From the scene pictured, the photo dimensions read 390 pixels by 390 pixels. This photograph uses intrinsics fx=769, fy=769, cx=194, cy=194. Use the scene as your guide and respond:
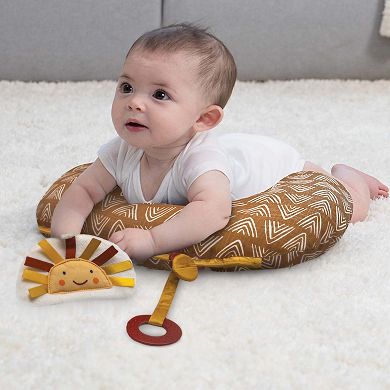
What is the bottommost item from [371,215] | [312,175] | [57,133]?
[57,133]

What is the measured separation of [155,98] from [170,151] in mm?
115

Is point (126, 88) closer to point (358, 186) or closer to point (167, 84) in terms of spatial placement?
point (167, 84)

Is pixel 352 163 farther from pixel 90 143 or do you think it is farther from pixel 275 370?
pixel 275 370

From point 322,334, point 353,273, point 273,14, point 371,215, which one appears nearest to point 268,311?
point 322,334

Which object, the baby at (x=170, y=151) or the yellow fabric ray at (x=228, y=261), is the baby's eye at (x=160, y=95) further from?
the yellow fabric ray at (x=228, y=261)

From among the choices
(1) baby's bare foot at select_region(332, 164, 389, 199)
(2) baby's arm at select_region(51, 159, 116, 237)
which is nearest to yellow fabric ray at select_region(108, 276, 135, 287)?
(2) baby's arm at select_region(51, 159, 116, 237)

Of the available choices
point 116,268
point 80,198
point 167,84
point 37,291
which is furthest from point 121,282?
point 167,84

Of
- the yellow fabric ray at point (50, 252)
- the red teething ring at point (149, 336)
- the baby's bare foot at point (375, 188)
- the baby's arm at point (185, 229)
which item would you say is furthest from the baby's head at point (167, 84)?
the baby's bare foot at point (375, 188)

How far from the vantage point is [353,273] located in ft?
4.28

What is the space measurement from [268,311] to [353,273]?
0.69 ft

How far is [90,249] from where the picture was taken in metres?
1.23

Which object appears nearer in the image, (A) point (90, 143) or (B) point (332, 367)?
(B) point (332, 367)

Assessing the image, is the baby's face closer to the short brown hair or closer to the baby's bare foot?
the short brown hair

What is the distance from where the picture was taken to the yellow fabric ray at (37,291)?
116cm
